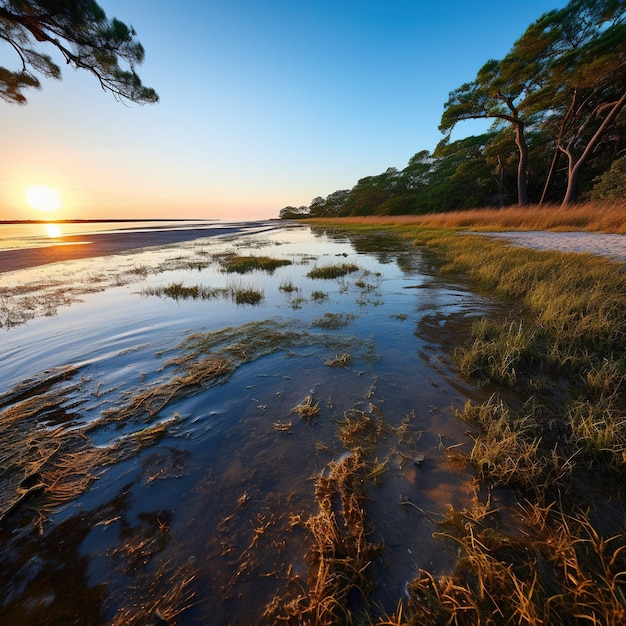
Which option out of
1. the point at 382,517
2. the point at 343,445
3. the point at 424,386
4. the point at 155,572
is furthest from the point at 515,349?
the point at 155,572

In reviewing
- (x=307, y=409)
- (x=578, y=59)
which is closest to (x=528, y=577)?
(x=307, y=409)

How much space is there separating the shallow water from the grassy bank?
0.19 m

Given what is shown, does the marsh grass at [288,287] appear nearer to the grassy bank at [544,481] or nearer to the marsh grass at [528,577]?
the grassy bank at [544,481]

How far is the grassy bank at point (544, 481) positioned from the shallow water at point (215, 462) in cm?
19

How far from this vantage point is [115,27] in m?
8.77

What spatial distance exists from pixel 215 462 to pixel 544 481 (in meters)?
2.86

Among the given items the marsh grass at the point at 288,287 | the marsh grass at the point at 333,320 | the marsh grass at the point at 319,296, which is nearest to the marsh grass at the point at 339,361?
the marsh grass at the point at 333,320

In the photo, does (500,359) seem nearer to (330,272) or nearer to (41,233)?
(330,272)

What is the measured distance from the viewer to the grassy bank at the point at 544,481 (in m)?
1.47

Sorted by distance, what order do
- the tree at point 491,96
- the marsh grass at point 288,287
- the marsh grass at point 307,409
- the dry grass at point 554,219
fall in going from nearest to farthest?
the marsh grass at point 307,409, the marsh grass at point 288,287, the dry grass at point 554,219, the tree at point 491,96

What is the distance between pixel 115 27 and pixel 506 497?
48.8 ft

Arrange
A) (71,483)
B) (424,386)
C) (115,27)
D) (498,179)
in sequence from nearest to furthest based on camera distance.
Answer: (71,483) → (424,386) → (115,27) → (498,179)

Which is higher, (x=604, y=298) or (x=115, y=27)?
(x=115, y=27)

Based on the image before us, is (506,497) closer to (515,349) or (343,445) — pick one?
(343,445)
